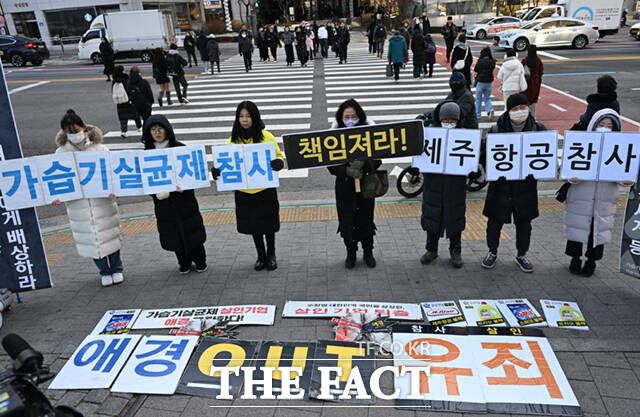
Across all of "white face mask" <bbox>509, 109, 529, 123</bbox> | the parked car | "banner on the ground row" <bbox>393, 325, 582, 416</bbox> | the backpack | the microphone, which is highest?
the parked car

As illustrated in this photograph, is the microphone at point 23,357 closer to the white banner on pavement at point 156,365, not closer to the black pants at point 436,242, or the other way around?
the white banner on pavement at point 156,365

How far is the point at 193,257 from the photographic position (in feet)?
18.6

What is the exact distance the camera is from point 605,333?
13.9 feet

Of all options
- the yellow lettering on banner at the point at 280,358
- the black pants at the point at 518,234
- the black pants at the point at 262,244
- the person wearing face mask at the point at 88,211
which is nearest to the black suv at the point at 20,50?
the person wearing face mask at the point at 88,211

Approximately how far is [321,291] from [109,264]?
A: 8.80 feet

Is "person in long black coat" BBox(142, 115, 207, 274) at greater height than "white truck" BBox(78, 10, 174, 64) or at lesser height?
lesser

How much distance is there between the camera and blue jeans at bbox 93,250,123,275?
18.0ft

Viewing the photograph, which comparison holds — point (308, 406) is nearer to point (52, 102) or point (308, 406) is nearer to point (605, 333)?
point (605, 333)

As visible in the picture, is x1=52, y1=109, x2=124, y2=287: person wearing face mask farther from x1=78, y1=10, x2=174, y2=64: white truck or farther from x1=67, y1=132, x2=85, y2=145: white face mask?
x1=78, y1=10, x2=174, y2=64: white truck

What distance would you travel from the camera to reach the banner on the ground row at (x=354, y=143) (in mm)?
4941

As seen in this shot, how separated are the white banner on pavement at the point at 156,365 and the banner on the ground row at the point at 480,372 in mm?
1939

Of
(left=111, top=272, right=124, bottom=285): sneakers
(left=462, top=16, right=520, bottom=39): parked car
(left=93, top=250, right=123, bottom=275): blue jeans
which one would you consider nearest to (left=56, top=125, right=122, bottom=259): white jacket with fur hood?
(left=93, top=250, right=123, bottom=275): blue jeans

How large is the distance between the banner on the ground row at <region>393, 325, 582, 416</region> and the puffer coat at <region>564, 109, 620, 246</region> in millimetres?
1476

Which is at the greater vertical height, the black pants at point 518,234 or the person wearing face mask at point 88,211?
the person wearing face mask at point 88,211
